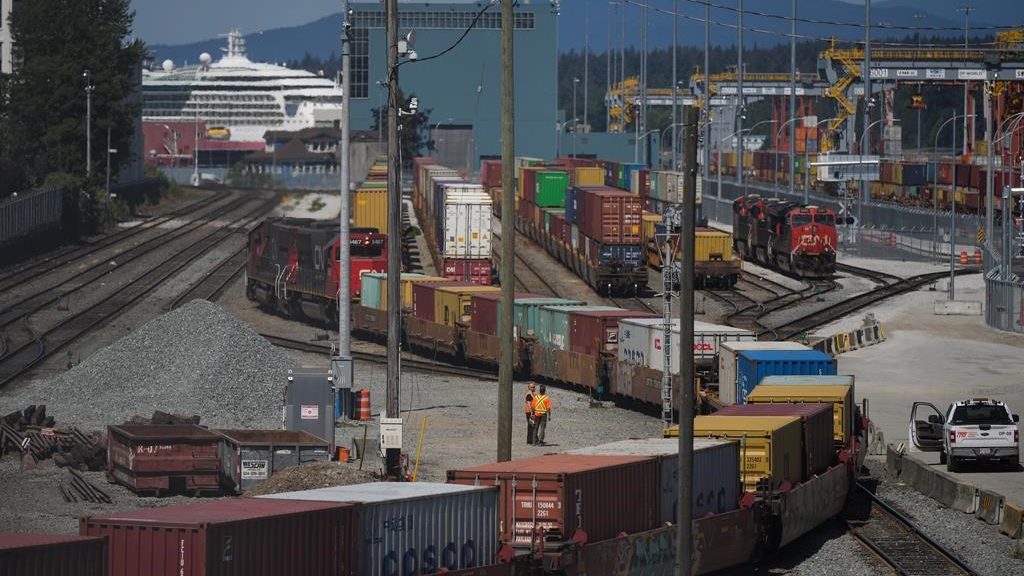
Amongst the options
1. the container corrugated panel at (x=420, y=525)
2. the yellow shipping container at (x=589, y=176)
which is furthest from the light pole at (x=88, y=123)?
the container corrugated panel at (x=420, y=525)

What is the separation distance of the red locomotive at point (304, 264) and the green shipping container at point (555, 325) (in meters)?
12.2

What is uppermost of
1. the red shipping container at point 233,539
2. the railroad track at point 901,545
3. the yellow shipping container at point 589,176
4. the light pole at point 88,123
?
the light pole at point 88,123

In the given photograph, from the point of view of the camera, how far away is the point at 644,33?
137 m

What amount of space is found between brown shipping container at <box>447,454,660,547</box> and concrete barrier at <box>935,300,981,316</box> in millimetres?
47639

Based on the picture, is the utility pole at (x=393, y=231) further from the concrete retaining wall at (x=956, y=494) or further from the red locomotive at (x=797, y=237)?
the red locomotive at (x=797, y=237)

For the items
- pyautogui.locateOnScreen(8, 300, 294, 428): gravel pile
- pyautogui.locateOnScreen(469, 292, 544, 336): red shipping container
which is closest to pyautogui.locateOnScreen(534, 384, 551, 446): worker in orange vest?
pyautogui.locateOnScreen(8, 300, 294, 428): gravel pile

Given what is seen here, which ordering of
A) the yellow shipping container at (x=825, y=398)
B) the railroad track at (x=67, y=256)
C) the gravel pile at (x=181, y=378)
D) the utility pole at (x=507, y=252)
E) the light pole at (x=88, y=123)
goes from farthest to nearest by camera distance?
1. the light pole at (x=88, y=123)
2. the railroad track at (x=67, y=256)
3. the gravel pile at (x=181, y=378)
4. the yellow shipping container at (x=825, y=398)
5. the utility pole at (x=507, y=252)

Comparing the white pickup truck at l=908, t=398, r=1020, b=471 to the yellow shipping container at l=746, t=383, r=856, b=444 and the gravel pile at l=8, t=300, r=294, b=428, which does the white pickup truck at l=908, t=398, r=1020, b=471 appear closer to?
the yellow shipping container at l=746, t=383, r=856, b=444

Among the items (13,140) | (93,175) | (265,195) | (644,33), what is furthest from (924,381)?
(265,195)

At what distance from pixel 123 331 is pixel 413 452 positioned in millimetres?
25496

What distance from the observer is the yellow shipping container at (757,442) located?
27.9 metres

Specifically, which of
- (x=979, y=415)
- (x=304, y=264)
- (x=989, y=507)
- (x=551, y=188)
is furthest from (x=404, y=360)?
(x=551, y=188)

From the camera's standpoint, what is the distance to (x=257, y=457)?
30.7m

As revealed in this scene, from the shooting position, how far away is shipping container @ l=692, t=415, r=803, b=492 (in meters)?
27.9
